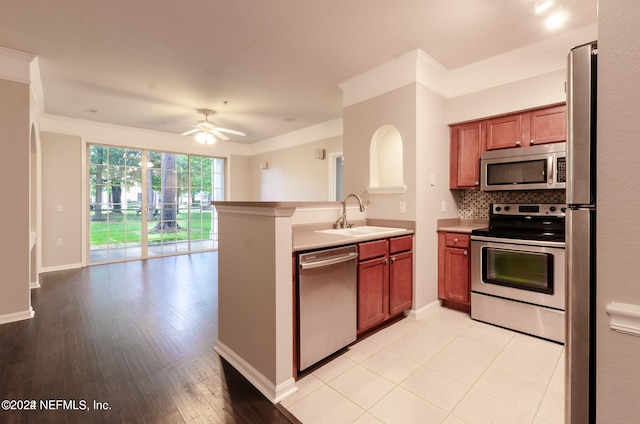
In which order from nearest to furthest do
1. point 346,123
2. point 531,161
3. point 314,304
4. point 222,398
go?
point 222,398 < point 314,304 < point 531,161 < point 346,123

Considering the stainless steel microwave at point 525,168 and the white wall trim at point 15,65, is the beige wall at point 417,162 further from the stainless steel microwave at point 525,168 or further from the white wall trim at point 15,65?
the white wall trim at point 15,65

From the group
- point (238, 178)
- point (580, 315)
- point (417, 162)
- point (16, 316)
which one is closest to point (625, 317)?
point (580, 315)

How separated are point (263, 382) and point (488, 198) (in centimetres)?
315

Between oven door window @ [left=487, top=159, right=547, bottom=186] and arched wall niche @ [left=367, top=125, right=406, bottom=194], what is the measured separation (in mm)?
979

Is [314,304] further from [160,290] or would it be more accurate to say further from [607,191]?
[160,290]

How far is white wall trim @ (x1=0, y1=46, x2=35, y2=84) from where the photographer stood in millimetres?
2963

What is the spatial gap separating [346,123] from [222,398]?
3.18 metres

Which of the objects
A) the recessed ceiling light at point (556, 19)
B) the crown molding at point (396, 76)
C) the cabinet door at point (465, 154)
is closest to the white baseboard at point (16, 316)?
the crown molding at point (396, 76)

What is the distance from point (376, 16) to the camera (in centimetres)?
246

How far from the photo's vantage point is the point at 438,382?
195 centimetres

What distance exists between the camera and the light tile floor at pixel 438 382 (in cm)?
166

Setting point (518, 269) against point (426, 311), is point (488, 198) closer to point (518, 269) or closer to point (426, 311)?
point (518, 269)

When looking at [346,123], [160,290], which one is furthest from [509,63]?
[160,290]

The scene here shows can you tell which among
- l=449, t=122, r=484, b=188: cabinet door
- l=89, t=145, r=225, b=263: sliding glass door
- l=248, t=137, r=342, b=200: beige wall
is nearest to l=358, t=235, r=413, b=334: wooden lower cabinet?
l=449, t=122, r=484, b=188: cabinet door
